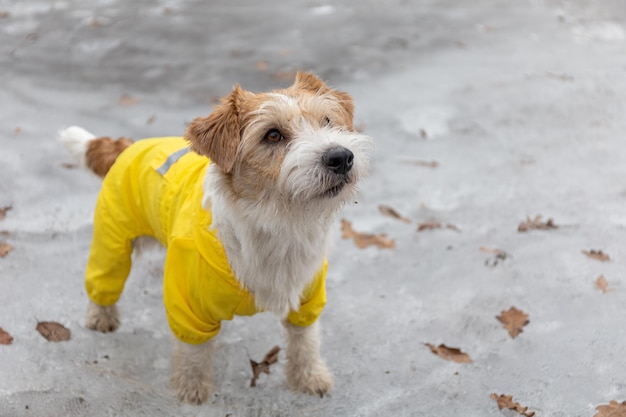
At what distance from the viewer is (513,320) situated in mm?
3896

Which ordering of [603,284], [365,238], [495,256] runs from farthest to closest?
[365,238] < [495,256] < [603,284]

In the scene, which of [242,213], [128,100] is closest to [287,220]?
[242,213]

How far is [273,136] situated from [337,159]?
383 millimetres

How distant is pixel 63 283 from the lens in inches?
163

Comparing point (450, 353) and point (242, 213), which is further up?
point (242, 213)

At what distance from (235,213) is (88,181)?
2748 mm

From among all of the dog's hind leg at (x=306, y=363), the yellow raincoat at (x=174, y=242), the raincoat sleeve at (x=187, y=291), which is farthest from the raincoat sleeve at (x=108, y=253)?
the dog's hind leg at (x=306, y=363)

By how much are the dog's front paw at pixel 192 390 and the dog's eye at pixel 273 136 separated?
51.1 inches

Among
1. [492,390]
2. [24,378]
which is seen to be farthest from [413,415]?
[24,378]

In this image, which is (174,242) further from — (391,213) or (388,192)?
(388,192)

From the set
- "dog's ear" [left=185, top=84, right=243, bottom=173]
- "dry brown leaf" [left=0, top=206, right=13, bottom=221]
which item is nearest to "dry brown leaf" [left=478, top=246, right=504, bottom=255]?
"dog's ear" [left=185, top=84, right=243, bottom=173]

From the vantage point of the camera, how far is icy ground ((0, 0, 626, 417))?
343 cm

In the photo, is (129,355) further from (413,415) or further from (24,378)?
(413,415)

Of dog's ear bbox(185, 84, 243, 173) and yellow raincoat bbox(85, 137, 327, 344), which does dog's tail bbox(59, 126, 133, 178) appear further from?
dog's ear bbox(185, 84, 243, 173)
